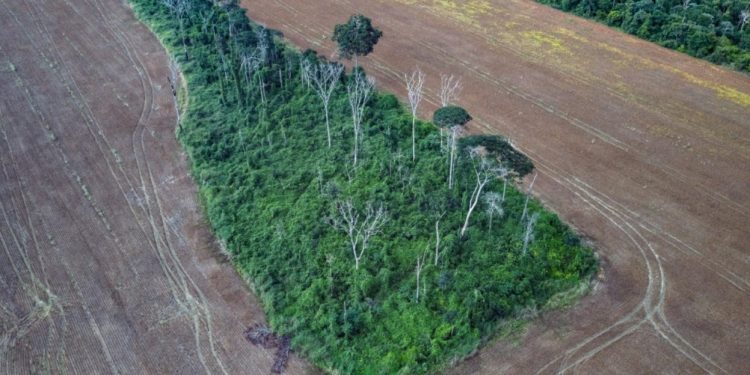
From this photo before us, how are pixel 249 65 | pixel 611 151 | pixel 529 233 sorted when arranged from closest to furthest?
pixel 529 233, pixel 611 151, pixel 249 65

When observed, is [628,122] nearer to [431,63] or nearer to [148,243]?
[431,63]

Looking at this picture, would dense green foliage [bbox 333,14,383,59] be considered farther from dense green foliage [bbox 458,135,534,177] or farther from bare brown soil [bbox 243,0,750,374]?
dense green foliage [bbox 458,135,534,177]

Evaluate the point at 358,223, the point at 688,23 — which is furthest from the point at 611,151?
the point at 688,23

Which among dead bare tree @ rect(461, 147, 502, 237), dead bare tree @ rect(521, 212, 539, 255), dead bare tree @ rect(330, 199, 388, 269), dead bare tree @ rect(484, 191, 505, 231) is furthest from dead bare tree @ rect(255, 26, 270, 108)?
dead bare tree @ rect(521, 212, 539, 255)

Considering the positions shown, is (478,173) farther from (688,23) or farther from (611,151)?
(688,23)

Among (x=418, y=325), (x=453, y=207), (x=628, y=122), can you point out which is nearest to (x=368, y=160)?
(x=453, y=207)

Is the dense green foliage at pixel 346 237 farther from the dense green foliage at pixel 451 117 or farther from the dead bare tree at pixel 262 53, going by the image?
the dense green foliage at pixel 451 117
